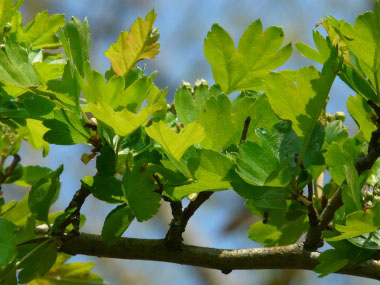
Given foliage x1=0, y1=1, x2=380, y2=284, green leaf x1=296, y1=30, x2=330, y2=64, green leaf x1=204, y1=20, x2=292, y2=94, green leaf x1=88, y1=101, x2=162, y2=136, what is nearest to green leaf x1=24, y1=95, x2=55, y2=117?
foliage x1=0, y1=1, x2=380, y2=284

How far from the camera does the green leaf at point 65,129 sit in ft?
2.22

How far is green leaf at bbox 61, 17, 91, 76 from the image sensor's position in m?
0.67

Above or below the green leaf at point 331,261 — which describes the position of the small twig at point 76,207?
above

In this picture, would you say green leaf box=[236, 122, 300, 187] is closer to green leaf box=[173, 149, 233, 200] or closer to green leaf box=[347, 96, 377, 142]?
green leaf box=[173, 149, 233, 200]

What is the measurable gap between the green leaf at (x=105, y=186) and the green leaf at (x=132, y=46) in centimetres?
13

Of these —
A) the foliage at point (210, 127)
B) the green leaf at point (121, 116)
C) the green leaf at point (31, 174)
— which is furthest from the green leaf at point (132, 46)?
the green leaf at point (31, 174)

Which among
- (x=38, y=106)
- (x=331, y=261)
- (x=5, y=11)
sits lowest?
(x=331, y=261)

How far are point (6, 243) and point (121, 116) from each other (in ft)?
0.62

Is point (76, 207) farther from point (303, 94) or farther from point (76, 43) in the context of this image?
point (303, 94)

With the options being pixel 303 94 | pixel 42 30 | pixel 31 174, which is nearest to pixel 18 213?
pixel 31 174

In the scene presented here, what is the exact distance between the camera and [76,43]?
67 cm

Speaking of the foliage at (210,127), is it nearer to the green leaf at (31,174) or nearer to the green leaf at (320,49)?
the green leaf at (320,49)

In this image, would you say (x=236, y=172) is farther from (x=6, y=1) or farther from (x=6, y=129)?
(x=6, y=129)

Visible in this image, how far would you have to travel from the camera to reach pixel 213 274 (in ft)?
12.5
